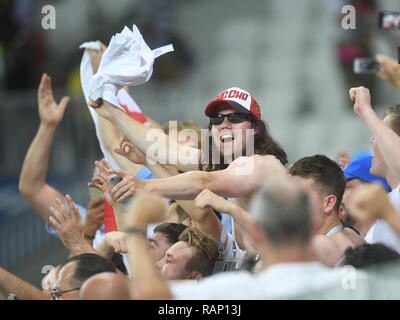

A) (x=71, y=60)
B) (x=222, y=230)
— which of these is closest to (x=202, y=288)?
(x=222, y=230)

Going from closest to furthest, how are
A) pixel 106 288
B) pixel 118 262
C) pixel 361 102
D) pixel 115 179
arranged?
pixel 106 288, pixel 361 102, pixel 115 179, pixel 118 262

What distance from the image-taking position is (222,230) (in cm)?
492

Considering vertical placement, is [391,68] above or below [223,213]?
above

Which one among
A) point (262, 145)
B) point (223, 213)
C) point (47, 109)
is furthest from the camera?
point (47, 109)

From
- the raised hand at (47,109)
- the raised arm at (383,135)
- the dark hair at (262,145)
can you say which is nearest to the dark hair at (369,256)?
the raised arm at (383,135)

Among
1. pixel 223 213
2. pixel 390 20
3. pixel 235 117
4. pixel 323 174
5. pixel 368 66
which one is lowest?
pixel 223 213

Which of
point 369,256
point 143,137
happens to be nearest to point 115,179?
point 143,137

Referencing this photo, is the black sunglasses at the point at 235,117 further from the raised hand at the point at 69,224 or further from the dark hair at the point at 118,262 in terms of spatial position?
the dark hair at the point at 118,262

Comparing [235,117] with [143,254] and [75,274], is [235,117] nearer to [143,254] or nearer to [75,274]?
[75,274]

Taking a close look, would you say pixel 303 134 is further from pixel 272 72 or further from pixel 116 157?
pixel 116 157

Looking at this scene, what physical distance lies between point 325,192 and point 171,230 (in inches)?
35.8

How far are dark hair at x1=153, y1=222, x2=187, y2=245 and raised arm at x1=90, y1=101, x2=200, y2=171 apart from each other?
0.32 meters

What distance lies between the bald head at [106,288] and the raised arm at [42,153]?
242cm

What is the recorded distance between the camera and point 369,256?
3.60m
